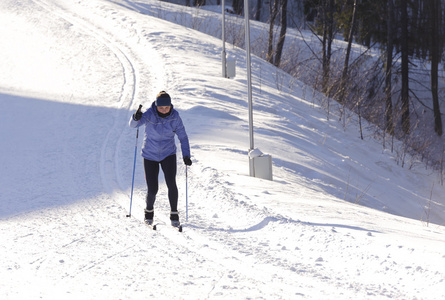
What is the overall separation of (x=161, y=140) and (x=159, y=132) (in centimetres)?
12

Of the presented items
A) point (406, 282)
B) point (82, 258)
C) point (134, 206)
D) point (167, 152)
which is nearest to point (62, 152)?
point (134, 206)

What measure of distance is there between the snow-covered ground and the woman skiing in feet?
1.77

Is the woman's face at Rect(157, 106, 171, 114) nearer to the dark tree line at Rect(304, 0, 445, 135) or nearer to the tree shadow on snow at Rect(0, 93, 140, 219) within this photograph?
the tree shadow on snow at Rect(0, 93, 140, 219)

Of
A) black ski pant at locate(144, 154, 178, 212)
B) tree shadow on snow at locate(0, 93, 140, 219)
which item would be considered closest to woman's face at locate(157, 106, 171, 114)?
black ski pant at locate(144, 154, 178, 212)

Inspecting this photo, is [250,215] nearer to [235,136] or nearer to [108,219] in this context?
[108,219]

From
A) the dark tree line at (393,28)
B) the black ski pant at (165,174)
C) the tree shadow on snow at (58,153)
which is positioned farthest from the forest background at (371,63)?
the black ski pant at (165,174)

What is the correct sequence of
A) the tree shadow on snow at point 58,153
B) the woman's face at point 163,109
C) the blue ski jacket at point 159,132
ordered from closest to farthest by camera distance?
the woman's face at point 163,109 < the blue ski jacket at point 159,132 < the tree shadow on snow at point 58,153

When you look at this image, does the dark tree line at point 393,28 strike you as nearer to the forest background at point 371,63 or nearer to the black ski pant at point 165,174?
the forest background at point 371,63

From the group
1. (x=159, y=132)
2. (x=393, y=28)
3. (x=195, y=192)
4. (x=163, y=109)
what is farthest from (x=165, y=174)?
(x=393, y=28)

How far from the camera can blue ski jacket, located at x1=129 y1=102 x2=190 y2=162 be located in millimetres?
7047

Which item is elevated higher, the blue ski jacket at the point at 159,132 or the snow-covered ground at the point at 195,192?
the blue ski jacket at the point at 159,132

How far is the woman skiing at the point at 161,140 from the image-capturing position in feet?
23.0

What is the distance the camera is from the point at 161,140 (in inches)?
281

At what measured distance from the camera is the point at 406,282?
5.42 meters
